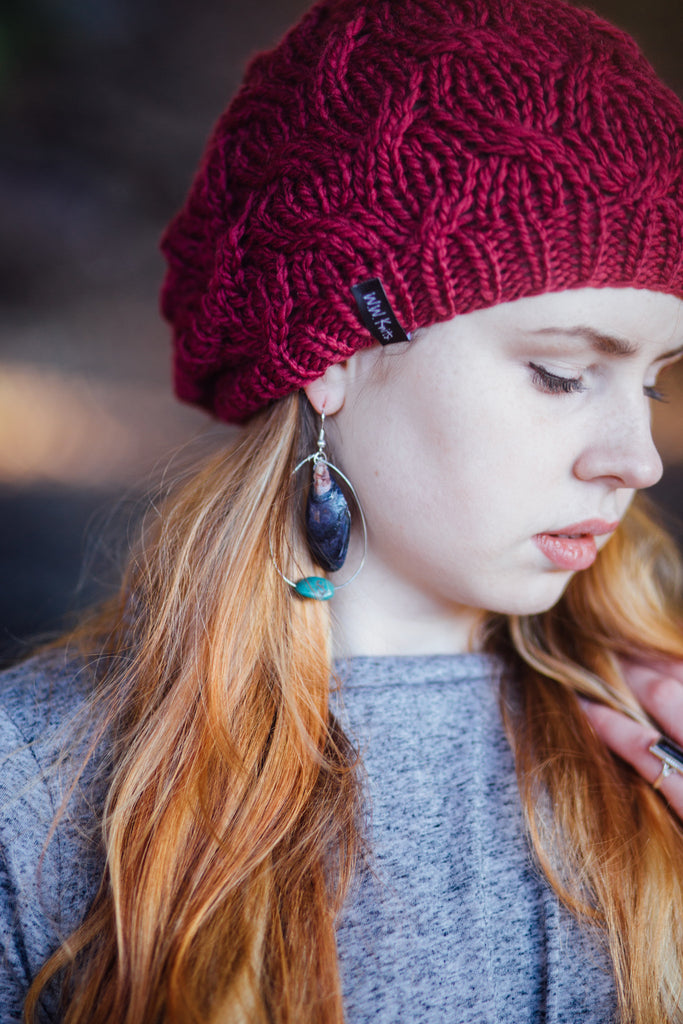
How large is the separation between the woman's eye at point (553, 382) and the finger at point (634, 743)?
1.81 ft

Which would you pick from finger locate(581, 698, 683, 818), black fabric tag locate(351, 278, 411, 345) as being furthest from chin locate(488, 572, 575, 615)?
black fabric tag locate(351, 278, 411, 345)

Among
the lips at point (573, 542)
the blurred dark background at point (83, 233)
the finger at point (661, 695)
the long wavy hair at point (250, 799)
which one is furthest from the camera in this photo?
the blurred dark background at point (83, 233)

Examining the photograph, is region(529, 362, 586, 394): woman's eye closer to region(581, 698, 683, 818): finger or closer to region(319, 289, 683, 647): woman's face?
region(319, 289, 683, 647): woman's face

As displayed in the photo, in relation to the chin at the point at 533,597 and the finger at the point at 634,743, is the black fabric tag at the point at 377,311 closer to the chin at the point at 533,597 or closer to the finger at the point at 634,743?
the chin at the point at 533,597

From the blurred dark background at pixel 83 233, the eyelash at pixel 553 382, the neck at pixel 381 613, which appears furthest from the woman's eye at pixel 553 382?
the blurred dark background at pixel 83 233

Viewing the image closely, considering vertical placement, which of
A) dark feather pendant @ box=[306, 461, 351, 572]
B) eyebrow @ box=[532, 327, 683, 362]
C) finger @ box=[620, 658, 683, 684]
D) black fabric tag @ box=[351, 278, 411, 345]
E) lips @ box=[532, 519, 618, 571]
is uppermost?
black fabric tag @ box=[351, 278, 411, 345]

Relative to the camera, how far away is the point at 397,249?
0.87 metres

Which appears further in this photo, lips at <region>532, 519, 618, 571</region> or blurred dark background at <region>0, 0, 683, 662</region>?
blurred dark background at <region>0, 0, 683, 662</region>

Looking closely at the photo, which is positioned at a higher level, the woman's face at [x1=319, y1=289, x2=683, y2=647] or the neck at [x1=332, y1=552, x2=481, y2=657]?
the woman's face at [x1=319, y1=289, x2=683, y2=647]

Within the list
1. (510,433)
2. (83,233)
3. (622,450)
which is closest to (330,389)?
(510,433)

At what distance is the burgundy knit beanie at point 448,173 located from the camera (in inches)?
32.6

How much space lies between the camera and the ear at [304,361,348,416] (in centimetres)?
99

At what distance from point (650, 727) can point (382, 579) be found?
483mm

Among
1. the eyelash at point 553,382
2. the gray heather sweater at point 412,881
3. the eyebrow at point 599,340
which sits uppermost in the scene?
the eyebrow at point 599,340
